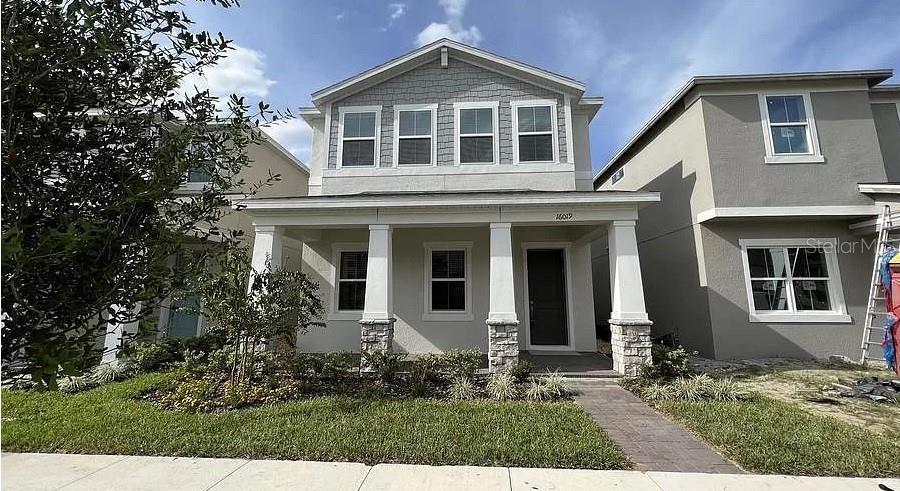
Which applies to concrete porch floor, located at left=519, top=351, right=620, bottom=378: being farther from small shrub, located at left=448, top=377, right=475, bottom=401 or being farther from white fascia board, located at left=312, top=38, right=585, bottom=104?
white fascia board, located at left=312, top=38, right=585, bottom=104

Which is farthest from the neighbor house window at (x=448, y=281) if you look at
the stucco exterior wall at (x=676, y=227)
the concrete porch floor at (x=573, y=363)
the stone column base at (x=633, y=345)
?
the stucco exterior wall at (x=676, y=227)

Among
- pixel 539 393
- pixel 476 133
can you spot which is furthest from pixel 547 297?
pixel 476 133

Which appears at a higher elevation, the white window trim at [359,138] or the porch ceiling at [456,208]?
the white window trim at [359,138]

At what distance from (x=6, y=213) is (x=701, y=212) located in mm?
10961

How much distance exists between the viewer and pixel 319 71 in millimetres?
10422

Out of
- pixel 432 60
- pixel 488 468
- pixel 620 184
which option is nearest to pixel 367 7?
pixel 432 60

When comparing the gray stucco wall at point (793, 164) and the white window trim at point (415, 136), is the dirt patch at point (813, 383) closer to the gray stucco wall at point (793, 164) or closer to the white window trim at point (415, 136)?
the gray stucco wall at point (793, 164)

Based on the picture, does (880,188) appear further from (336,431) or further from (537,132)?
(336,431)

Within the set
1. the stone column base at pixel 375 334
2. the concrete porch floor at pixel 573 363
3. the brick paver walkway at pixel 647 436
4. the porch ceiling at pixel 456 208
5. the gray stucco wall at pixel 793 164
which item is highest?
the gray stucco wall at pixel 793 164

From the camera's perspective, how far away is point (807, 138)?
934cm

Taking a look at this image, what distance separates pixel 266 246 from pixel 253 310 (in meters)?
2.32

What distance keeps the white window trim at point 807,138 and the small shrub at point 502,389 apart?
25.9 feet

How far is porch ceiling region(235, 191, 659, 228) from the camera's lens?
794 centimetres

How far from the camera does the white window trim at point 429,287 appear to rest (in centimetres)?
995
